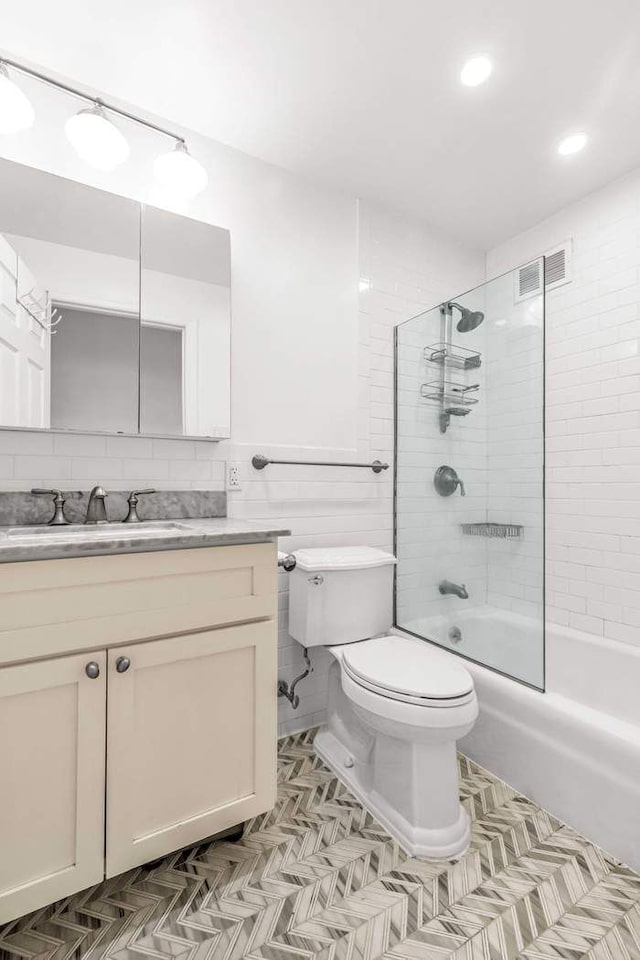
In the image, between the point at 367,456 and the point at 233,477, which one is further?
the point at 367,456

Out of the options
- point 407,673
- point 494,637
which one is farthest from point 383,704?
point 494,637

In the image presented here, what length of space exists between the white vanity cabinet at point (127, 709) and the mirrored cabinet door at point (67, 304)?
70 centimetres

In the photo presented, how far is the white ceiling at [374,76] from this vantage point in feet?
4.61

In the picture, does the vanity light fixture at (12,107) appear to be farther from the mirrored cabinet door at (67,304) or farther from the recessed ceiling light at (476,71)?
the recessed ceiling light at (476,71)

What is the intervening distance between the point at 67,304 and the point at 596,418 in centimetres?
225

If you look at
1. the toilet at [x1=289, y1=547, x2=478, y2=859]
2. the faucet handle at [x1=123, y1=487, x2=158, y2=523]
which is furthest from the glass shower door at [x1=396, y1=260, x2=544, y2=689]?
the faucet handle at [x1=123, y1=487, x2=158, y2=523]

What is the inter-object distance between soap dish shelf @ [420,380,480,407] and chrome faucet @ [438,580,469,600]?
0.82 meters

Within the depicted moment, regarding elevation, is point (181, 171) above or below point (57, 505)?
above

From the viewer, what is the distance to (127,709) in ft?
3.83

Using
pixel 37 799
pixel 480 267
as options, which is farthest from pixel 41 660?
pixel 480 267

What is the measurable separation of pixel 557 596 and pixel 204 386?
194 centimetres

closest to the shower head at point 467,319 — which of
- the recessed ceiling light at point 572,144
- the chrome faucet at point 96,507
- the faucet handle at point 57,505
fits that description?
the recessed ceiling light at point 572,144

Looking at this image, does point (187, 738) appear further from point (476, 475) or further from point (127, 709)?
point (476, 475)

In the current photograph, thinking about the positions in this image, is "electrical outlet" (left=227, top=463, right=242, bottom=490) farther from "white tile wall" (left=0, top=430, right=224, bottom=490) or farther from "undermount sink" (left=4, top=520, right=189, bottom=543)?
"undermount sink" (left=4, top=520, right=189, bottom=543)
